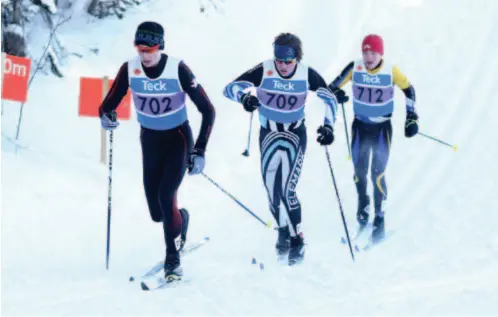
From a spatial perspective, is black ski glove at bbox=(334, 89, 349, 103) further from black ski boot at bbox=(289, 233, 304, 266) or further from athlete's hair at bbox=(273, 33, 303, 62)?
black ski boot at bbox=(289, 233, 304, 266)

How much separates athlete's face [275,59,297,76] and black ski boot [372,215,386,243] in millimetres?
2235

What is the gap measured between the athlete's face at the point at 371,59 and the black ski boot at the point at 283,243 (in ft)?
6.82

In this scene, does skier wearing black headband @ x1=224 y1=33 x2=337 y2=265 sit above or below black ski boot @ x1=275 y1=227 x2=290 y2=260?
above

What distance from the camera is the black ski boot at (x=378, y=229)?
7.87 m

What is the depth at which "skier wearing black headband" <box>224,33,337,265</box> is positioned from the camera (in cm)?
677

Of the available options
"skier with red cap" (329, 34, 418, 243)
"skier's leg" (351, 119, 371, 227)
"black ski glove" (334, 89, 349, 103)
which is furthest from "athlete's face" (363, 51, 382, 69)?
"skier's leg" (351, 119, 371, 227)

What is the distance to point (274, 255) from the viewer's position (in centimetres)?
739

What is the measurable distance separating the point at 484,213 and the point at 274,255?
2625 millimetres

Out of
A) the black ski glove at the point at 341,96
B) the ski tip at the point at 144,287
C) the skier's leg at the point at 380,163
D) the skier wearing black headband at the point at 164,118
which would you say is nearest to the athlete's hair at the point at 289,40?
the skier wearing black headband at the point at 164,118

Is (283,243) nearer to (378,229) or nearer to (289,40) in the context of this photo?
(378,229)

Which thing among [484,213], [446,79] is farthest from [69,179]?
[446,79]

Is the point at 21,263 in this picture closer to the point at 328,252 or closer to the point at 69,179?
the point at 69,179

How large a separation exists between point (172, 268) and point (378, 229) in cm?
278

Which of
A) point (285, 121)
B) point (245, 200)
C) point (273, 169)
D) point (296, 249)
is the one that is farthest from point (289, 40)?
point (245, 200)
